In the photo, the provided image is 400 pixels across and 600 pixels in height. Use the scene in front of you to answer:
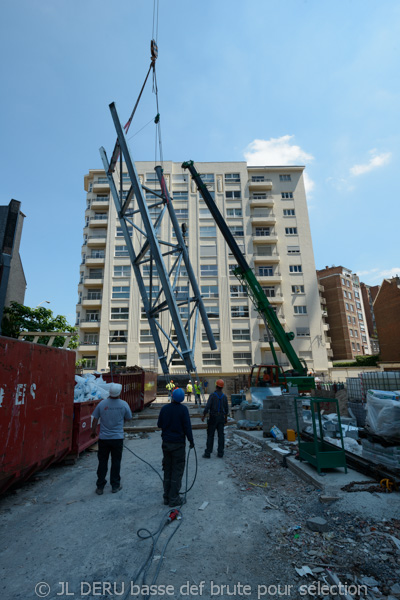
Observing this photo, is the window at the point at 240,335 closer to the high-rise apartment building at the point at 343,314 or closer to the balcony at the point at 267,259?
the balcony at the point at 267,259

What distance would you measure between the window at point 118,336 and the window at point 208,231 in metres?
15.3

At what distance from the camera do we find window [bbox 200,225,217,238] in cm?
3697

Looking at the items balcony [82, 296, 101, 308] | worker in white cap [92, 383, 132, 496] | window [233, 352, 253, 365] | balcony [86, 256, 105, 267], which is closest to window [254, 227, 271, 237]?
window [233, 352, 253, 365]

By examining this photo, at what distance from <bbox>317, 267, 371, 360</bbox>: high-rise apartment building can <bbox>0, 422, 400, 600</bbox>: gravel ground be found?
160 feet

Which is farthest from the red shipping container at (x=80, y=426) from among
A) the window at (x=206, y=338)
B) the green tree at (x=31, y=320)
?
the window at (x=206, y=338)

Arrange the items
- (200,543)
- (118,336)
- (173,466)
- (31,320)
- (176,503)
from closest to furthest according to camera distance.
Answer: (200,543), (176,503), (173,466), (31,320), (118,336)

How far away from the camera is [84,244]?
3747 cm

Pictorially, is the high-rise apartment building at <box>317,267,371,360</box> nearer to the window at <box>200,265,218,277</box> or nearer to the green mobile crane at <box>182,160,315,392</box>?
the window at <box>200,265,218,277</box>

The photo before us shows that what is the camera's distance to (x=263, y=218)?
37.5 metres

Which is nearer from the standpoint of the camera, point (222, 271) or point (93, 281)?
point (93, 281)

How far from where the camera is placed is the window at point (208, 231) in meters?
37.0

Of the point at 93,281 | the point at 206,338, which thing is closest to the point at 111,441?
the point at 206,338

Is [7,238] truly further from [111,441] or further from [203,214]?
[203,214]

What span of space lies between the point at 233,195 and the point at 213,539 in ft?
130
